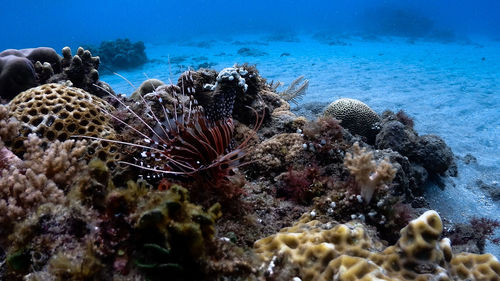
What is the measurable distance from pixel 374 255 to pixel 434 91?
600 inches

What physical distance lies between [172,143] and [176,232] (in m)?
1.28

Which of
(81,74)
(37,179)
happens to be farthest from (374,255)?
(81,74)

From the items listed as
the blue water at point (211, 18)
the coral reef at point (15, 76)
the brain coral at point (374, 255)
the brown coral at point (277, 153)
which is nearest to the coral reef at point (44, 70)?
the coral reef at point (15, 76)

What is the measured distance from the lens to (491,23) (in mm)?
57812

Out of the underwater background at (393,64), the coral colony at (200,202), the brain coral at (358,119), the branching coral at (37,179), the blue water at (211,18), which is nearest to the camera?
the coral colony at (200,202)

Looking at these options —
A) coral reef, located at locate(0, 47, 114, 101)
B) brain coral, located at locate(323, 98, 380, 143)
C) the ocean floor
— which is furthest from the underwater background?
coral reef, located at locate(0, 47, 114, 101)

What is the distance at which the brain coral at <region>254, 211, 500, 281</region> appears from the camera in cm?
195

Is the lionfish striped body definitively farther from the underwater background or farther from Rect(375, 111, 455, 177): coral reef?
Rect(375, 111, 455, 177): coral reef

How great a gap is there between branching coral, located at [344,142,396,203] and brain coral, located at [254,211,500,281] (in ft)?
1.51

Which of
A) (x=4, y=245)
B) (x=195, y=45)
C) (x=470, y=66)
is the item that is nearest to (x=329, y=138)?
(x=4, y=245)

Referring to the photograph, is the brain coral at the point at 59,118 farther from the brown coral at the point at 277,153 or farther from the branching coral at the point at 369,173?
the branching coral at the point at 369,173

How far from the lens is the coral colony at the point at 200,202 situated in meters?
1.62

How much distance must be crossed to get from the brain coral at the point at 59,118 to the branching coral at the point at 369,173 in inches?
102

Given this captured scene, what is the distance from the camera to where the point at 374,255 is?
2115 mm
